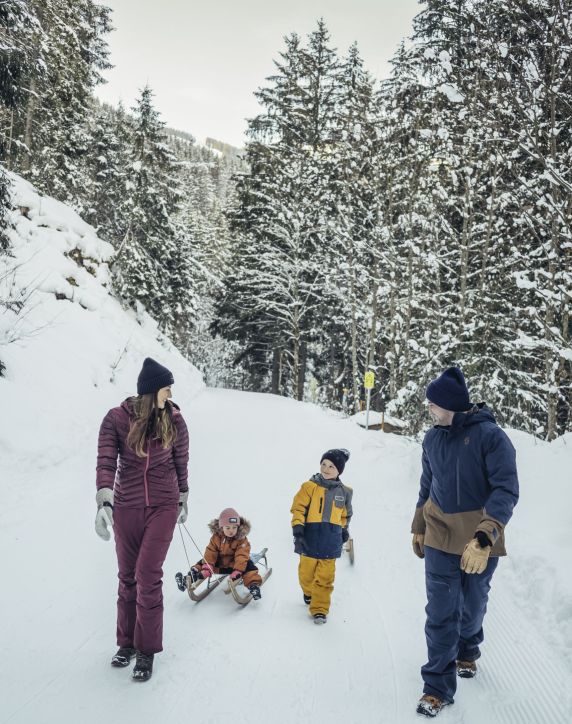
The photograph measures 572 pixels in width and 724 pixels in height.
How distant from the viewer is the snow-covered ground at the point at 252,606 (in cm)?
317

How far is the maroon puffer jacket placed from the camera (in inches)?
136

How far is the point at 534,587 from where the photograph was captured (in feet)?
15.8

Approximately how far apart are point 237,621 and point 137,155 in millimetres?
20344

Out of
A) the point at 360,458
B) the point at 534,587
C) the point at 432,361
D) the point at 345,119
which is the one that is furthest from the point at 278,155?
the point at 534,587

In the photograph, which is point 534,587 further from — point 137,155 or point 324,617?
point 137,155

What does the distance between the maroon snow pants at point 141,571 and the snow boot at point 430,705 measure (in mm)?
1823

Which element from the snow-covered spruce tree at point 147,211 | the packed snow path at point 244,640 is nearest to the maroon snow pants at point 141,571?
the packed snow path at point 244,640

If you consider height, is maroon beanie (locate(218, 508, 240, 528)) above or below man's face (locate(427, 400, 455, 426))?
below

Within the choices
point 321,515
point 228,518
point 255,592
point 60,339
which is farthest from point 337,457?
point 60,339

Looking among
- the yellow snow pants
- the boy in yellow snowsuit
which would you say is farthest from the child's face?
the yellow snow pants

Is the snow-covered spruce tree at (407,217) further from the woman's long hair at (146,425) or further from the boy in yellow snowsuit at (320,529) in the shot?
the woman's long hair at (146,425)

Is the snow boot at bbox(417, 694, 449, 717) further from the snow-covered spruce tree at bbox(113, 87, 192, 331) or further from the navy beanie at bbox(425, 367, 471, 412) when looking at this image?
the snow-covered spruce tree at bbox(113, 87, 192, 331)

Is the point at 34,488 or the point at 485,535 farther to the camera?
the point at 34,488

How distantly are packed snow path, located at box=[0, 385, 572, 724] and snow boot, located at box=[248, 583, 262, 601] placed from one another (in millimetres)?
125
